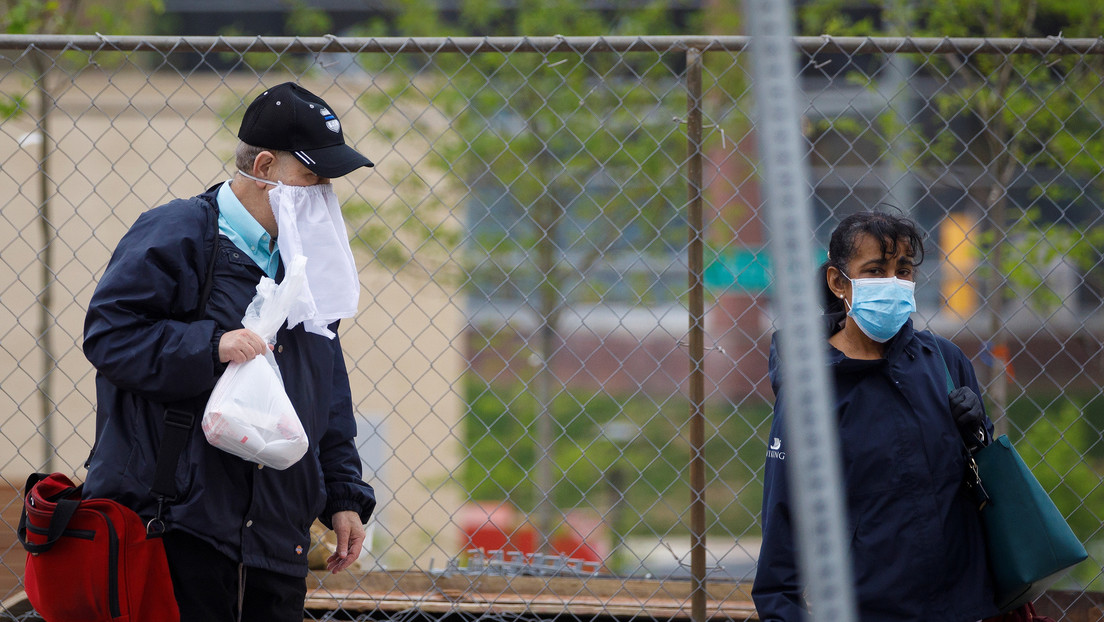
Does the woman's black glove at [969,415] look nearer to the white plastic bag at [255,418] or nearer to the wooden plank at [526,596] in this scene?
the wooden plank at [526,596]

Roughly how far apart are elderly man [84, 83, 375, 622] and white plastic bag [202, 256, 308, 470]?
51 mm

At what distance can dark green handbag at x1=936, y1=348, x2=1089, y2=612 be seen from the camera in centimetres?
236

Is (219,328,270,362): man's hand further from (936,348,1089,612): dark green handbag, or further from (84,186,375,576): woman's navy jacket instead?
(936,348,1089,612): dark green handbag

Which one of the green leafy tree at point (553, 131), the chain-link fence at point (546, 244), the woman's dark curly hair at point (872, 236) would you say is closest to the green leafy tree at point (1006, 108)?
the chain-link fence at point (546, 244)

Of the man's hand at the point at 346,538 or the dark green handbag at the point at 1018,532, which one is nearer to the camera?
the dark green handbag at the point at 1018,532

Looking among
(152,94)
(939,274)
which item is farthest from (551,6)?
(939,274)

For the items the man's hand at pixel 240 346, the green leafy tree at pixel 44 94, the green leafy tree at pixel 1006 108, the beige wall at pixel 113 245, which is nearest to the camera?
the man's hand at pixel 240 346

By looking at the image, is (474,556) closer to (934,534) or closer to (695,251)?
Answer: (695,251)

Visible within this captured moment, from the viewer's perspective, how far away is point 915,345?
2.59 meters

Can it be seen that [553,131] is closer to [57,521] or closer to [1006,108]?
[1006,108]

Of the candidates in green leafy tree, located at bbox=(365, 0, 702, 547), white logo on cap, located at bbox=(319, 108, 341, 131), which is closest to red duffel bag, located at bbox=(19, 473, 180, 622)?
white logo on cap, located at bbox=(319, 108, 341, 131)

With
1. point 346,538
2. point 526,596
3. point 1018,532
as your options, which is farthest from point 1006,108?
point 346,538

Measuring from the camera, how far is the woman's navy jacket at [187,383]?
222 cm

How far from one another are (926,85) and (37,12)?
16841 millimetres
